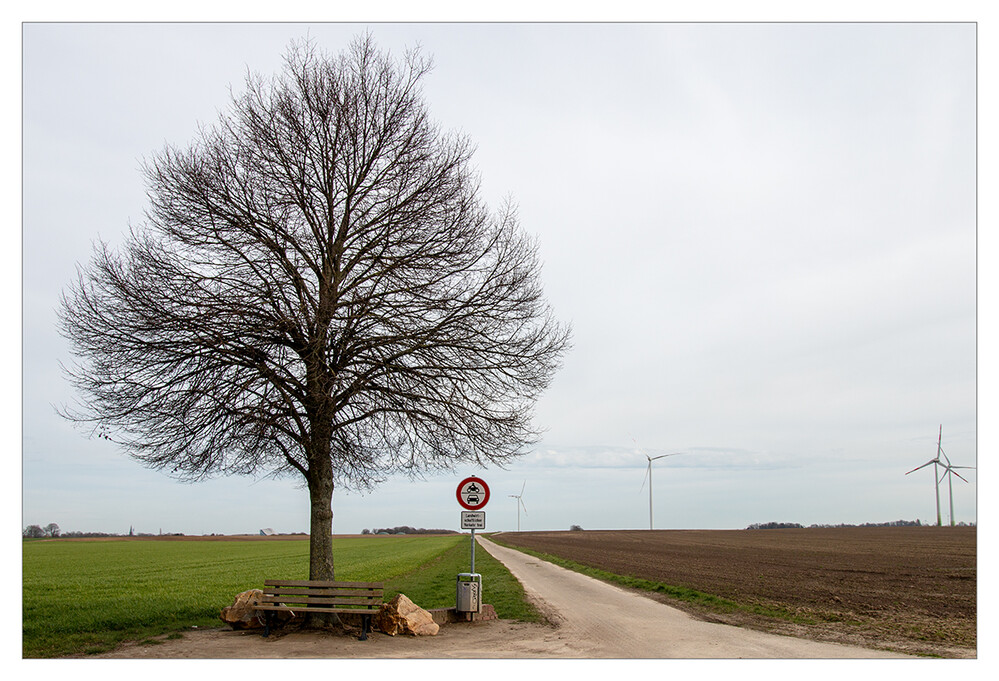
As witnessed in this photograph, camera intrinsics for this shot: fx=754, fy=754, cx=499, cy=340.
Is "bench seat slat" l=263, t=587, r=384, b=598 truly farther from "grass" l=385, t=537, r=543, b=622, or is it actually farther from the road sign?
"grass" l=385, t=537, r=543, b=622

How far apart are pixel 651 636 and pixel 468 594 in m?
3.69

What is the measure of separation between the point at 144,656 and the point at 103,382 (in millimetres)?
4977

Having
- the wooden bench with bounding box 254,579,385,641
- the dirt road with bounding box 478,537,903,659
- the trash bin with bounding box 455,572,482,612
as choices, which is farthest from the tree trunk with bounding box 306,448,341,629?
the dirt road with bounding box 478,537,903,659

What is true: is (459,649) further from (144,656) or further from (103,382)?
(103,382)

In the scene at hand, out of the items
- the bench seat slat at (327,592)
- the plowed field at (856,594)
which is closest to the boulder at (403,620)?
the bench seat slat at (327,592)

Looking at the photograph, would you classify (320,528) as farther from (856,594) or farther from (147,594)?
(856,594)

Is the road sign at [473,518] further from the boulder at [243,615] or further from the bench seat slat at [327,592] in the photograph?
the boulder at [243,615]

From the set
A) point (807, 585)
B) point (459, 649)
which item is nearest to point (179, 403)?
point (459, 649)

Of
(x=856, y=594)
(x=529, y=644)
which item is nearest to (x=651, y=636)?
(x=529, y=644)

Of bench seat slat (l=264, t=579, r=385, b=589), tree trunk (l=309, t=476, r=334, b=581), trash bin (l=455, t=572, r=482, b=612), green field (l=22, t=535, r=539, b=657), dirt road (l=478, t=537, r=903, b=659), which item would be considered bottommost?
green field (l=22, t=535, r=539, b=657)

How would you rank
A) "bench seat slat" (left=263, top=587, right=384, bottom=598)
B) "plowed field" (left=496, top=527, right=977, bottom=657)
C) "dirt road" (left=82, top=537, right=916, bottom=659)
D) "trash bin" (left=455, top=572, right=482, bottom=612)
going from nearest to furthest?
"dirt road" (left=82, top=537, right=916, bottom=659), "bench seat slat" (left=263, top=587, right=384, bottom=598), "plowed field" (left=496, top=527, right=977, bottom=657), "trash bin" (left=455, top=572, right=482, bottom=612)

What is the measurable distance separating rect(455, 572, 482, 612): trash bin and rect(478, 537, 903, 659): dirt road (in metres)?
1.77

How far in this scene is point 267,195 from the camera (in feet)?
49.8

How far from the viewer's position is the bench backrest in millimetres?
13516
